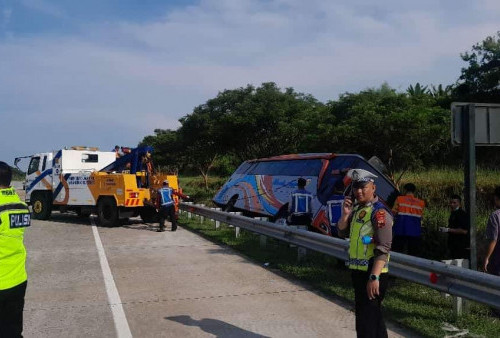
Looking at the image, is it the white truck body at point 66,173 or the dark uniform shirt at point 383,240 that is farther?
the white truck body at point 66,173

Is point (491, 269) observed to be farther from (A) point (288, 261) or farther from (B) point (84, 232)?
(B) point (84, 232)

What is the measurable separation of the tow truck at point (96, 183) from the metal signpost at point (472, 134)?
11.3m

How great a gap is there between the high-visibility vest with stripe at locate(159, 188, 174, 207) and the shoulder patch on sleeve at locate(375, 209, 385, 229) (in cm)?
1115

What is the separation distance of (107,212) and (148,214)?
4.99ft

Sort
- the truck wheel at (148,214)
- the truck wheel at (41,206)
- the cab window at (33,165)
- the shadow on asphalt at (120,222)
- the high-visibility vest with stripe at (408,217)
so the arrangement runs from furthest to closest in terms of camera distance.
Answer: the cab window at (33,165)
the truck wheel at (41,206)
the truck wheel at (148,214)
the shadow on asphalt at (120,222)
the high-visibility vest with stripe at (408,217)

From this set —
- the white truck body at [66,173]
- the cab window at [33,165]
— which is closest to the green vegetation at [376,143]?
the white truck body at [66,173]

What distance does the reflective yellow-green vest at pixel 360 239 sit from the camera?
4.02 m

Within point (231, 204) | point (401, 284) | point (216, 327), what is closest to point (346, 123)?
point (231, 204)

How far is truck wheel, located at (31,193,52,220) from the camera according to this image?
18.0 meters

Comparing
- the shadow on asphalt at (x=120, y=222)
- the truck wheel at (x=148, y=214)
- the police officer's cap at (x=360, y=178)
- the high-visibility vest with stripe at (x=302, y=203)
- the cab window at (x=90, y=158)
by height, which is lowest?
the shadow on asphalt at (x=120, y=222)

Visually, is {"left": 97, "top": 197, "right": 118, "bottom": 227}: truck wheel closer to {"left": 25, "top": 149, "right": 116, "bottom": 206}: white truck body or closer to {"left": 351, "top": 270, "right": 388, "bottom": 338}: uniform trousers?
{"left": 25, "top": 149, "right": 116, "bottom": 206}: white truck body

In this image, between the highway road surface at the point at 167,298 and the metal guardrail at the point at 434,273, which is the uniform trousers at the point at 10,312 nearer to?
the highway road surface at the point at 167,298

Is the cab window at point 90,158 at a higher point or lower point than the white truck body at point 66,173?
higher

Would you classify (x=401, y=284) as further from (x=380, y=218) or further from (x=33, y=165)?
(x=33, y=165)
